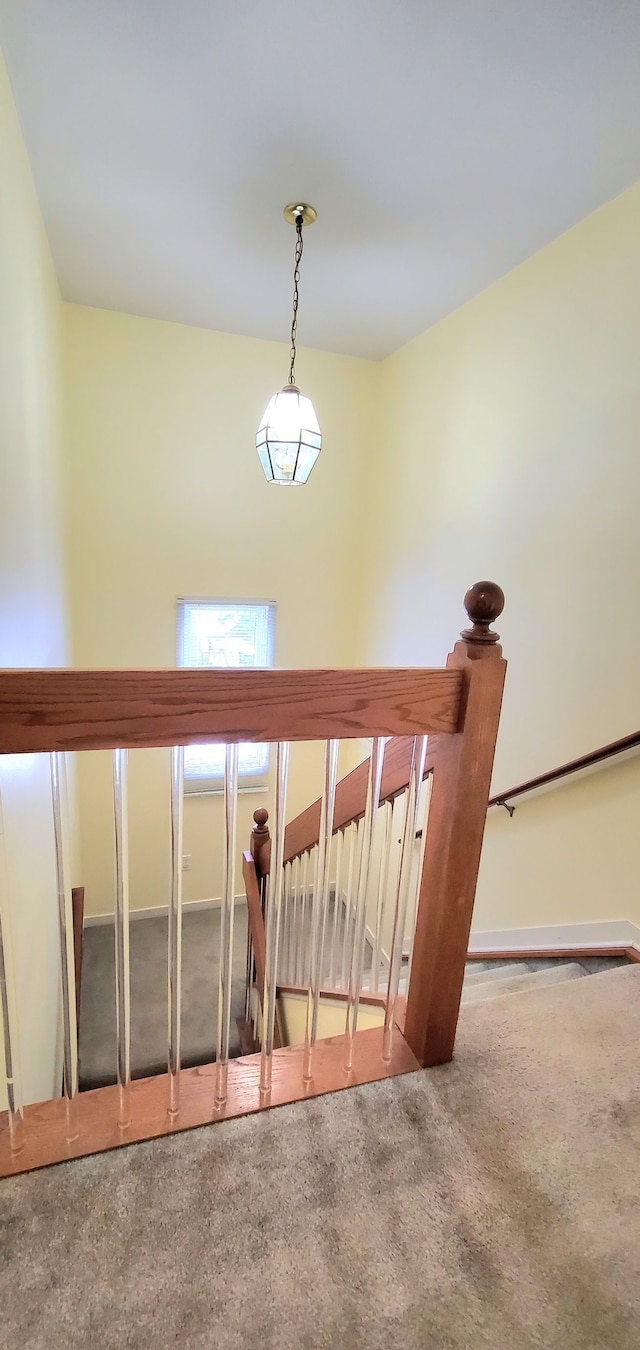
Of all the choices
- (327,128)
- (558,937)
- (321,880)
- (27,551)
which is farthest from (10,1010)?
(327,128)

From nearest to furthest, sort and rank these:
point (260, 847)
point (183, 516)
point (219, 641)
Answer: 1. point (260, 847)
2. point (183, 516)
3. point (219, 641)

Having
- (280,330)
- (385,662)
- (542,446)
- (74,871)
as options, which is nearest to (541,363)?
(542,446)

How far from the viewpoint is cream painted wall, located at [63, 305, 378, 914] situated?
3.39 metres

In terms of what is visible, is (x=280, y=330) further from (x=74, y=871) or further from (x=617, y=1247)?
(x=617, y=1247)

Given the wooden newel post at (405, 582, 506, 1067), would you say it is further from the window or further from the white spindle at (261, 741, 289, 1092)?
the window

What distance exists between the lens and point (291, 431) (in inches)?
89.6

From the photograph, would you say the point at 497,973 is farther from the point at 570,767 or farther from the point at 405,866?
the point at 405,866

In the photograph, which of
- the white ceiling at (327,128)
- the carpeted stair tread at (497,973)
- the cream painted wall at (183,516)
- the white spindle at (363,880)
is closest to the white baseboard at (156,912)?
the cream painted wall at (183,516)

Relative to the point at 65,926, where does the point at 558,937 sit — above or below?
below

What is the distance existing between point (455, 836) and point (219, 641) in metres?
3.07

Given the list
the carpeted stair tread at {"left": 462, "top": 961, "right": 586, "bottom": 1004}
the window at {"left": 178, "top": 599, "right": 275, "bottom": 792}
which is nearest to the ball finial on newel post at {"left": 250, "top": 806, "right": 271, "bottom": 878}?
the carpeted stair tread at {"left": 462, "top": 961, "right": 586, "bottom": 1004}

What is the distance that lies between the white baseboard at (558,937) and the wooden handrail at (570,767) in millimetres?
502

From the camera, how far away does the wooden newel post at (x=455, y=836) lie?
1.04 meters

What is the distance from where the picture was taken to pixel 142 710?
858 mm
